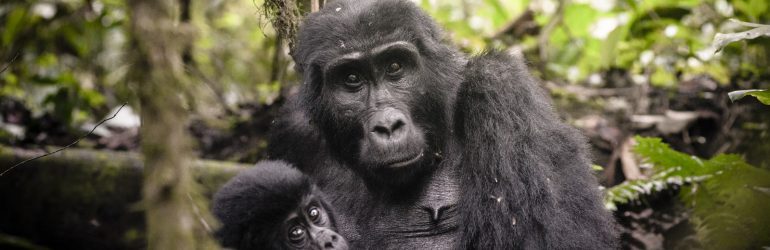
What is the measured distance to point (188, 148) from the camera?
66.7 inches

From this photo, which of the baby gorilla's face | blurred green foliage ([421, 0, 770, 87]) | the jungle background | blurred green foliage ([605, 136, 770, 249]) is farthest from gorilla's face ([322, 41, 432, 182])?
blurred green foliage ([421, 0, 770, 87])

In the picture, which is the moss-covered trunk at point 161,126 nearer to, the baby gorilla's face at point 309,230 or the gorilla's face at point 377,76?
the gorilla's face at point 377,76

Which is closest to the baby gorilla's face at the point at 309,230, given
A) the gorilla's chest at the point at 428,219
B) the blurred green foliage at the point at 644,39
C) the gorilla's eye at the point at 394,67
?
the gorilla's chest at the point at 428,219

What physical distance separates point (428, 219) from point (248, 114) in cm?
368

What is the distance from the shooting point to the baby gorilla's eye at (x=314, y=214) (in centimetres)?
367

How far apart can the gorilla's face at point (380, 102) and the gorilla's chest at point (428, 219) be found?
27cm

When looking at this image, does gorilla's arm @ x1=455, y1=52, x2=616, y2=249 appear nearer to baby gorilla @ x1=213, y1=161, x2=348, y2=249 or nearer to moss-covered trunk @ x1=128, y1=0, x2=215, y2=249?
baby gorilla @ x1=213, y1=161, x2=348, y2=249

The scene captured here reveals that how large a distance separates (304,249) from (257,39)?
659 cm

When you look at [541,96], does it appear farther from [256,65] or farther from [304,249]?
[256,65]

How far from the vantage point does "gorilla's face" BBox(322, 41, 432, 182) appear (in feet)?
10.5

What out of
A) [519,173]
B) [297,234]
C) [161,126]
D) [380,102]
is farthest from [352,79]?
[161,126]

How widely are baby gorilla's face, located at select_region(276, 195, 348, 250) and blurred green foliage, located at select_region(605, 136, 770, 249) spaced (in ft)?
5.95

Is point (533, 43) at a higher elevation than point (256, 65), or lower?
lower

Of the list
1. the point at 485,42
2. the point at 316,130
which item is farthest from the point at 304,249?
the point at 485,42
